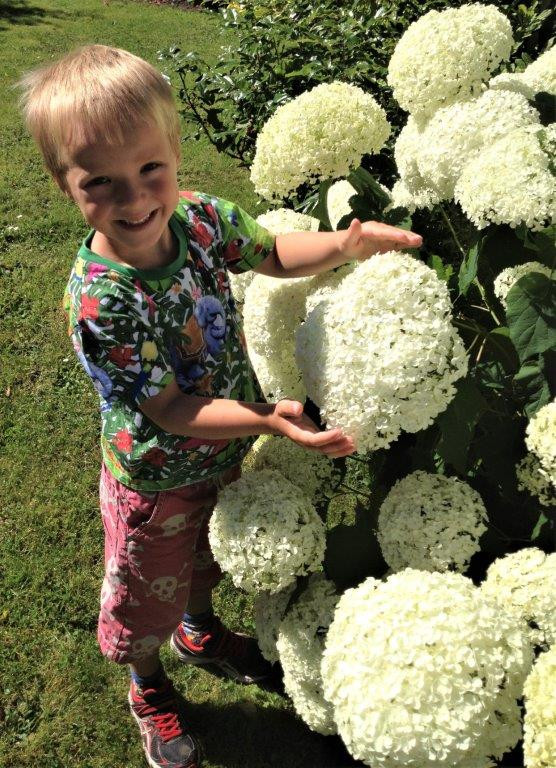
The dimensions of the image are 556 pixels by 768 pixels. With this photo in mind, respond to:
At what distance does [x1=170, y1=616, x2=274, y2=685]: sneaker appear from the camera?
294 centimetres

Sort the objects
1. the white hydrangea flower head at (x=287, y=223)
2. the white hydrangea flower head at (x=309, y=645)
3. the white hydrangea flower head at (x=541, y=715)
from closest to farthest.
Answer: the white hydrangea flower head at (x=541, y=715), the white hydrangea flower head at (x=309, y=645), the white hydrangea flower head at (x=287, y=223)

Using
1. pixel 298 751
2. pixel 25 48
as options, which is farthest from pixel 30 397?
pixel 25 48

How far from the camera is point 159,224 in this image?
178cm

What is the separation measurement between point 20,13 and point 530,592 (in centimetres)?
1264

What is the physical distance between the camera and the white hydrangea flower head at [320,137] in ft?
Result: 5.97

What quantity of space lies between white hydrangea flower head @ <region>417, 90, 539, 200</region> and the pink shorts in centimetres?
111

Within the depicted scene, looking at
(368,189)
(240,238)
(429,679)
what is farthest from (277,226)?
(429,679)

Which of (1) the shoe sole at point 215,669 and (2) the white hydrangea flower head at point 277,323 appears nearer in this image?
(2) the white hydrangea flower head at point 277,323

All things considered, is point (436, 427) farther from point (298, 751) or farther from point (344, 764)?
point (298, 751)

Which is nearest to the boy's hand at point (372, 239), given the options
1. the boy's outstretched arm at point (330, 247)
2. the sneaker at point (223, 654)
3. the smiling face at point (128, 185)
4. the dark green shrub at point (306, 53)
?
the boy's outstretched arm at point (330, 247)

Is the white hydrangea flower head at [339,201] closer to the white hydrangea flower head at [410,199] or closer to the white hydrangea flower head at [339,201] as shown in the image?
the white hydrangea flower head at [339,201]

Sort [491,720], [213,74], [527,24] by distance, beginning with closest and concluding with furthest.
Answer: [491,720] → [527,24] → [213,74]

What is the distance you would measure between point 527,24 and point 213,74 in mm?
1831

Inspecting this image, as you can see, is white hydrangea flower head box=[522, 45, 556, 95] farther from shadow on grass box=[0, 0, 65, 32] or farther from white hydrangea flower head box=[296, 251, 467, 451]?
shadow on grass box=[0, 0, 65, 32]
